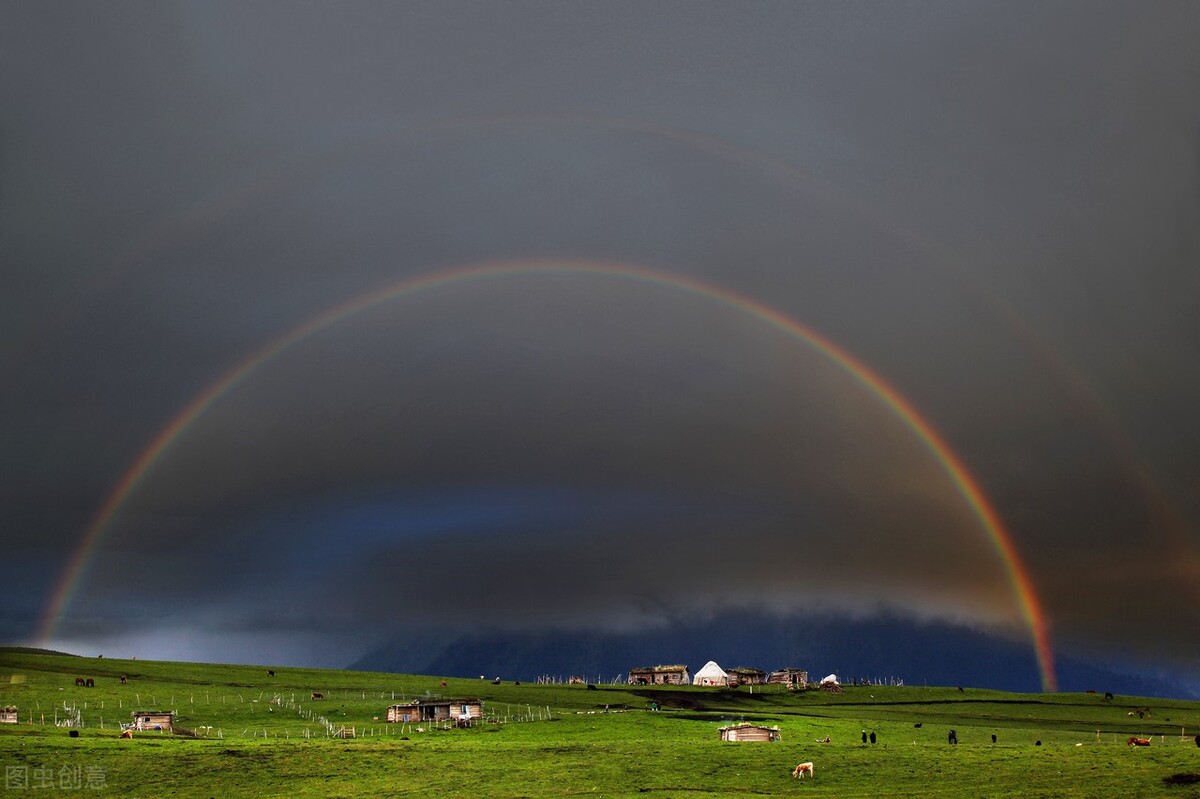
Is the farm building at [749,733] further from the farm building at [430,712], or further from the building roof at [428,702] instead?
the building roof at [428,702]

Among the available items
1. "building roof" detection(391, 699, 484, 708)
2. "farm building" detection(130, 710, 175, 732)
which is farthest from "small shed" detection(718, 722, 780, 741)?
"farm building" detection(130, 710, 175, 732)

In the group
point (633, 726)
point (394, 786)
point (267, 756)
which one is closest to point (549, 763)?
point (394, 786)

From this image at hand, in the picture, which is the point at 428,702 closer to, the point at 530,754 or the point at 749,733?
the point at 530,754

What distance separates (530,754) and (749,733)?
27.3m

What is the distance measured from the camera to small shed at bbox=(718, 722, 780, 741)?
372ft

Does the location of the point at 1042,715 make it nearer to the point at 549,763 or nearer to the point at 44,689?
the point at 549,763

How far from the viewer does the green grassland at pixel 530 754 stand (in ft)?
264

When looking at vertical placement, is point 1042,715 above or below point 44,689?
below

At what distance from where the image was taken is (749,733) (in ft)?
373

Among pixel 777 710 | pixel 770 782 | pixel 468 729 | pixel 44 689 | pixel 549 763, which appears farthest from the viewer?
pixel 777 710

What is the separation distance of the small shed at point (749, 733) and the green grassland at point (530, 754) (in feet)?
8.20

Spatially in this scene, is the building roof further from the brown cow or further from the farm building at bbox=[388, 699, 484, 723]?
the brown cow

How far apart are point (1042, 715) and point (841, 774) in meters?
104

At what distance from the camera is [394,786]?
81.5 m
